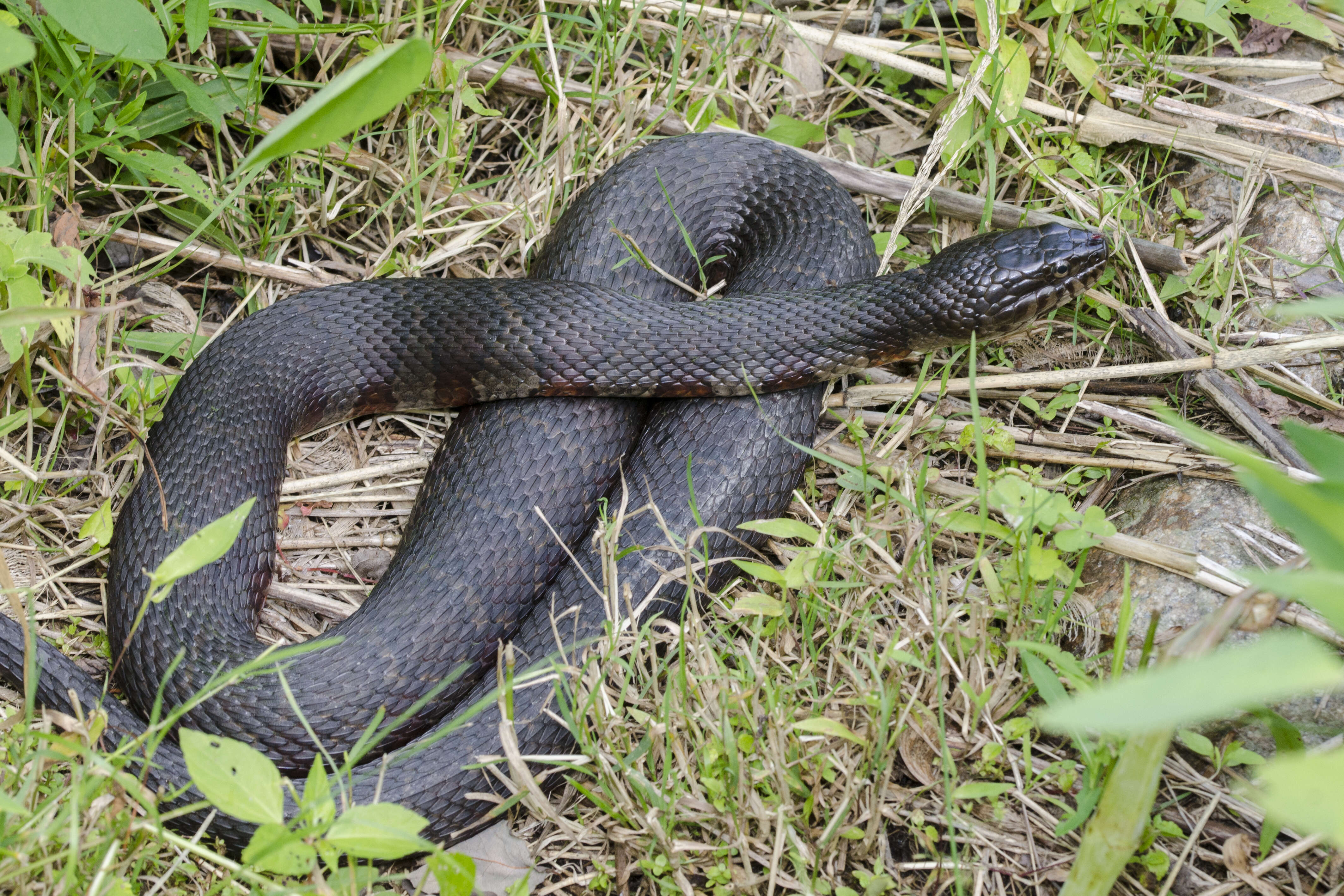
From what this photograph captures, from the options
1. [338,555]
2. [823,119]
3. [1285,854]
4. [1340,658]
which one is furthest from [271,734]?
[823,119]

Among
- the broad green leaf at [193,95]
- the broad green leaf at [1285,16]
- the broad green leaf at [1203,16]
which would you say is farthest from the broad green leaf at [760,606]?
the broad green leaf at [1285,16]

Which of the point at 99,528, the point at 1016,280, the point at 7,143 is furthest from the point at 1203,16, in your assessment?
the point at 99,528

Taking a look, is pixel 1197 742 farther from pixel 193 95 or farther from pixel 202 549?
pixel 193 95

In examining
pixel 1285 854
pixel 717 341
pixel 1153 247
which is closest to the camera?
pixel 1285 854

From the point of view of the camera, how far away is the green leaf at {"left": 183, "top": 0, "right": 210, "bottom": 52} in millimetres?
4102

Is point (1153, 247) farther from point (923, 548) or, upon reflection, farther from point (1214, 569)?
point (923, 548)

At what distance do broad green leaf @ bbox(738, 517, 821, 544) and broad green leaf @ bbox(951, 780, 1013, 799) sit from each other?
106cm

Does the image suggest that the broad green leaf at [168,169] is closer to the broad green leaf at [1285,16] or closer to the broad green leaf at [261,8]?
the broad green leaf at [261,8]

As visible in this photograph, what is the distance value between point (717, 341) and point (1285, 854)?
2729 mm

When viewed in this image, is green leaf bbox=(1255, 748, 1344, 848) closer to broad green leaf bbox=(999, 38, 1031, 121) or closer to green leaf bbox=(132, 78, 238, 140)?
broad green leaf bbox=(999, 38, 1031, 121)

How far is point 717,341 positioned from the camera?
4.39 meters

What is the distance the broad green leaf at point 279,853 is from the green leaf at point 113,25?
2.96 meters

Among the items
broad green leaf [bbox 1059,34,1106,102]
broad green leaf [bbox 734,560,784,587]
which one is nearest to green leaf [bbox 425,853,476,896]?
broad green leaf [bbox 734,560,784,587]

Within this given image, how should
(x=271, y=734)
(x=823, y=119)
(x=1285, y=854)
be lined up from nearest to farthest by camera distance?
(x=1285, y=854)
(x=271, y=734)
(x=823, y=119)
